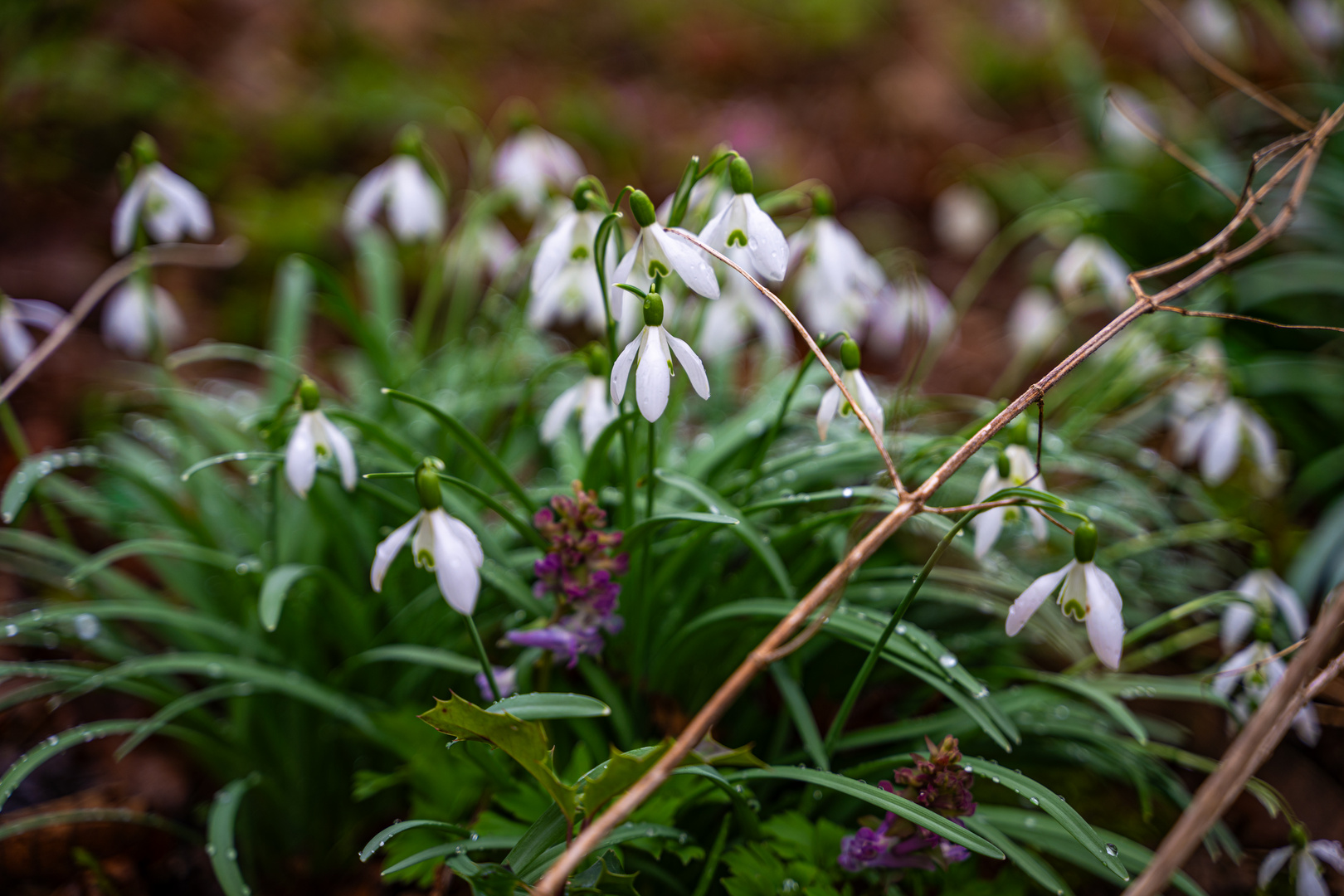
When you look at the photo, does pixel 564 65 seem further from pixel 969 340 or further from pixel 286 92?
pixel 969 340

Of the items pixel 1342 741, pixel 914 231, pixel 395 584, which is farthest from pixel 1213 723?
pixel 914 231

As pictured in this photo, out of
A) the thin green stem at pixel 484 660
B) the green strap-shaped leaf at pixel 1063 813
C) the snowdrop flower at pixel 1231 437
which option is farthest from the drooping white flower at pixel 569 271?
the snowdrop flower at pixel 1231 437

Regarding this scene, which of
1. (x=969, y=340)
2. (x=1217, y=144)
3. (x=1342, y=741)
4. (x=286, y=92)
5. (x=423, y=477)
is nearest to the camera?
(x=423, y=477)

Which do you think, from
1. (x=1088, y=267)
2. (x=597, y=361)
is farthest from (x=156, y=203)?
(x=1088, y=267)

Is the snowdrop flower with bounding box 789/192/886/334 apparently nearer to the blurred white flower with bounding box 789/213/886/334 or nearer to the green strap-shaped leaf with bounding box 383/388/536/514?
the blurred white flower with bounding box 789/213/886/334

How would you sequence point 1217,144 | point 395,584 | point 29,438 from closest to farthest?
point 395,584 → point 29,438 → point 1217,144

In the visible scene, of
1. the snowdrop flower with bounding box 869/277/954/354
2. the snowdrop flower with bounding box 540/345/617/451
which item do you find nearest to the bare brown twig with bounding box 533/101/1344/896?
the snowdrop flower with bounding box 540/345/617/451

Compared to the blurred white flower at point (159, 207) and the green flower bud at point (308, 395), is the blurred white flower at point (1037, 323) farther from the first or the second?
the blurred white flower at point (159, 207)
